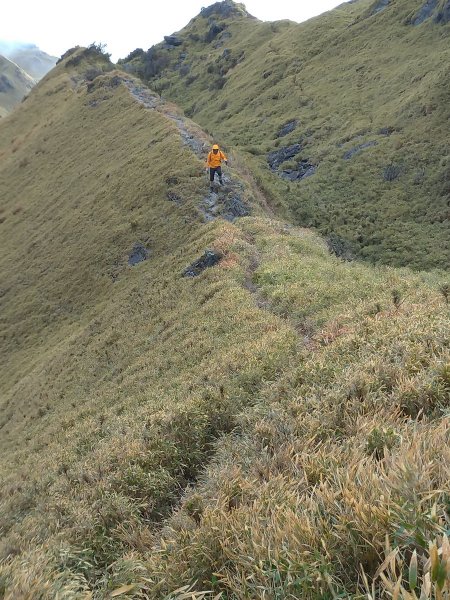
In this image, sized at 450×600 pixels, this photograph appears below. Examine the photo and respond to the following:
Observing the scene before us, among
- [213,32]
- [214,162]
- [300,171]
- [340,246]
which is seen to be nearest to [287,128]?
[300,171]

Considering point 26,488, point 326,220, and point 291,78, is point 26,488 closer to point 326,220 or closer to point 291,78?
point 326,220

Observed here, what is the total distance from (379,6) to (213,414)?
83.8m

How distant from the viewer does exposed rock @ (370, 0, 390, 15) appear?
233 feet

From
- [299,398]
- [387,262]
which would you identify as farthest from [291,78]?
[299,398]

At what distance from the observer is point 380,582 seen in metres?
3.29

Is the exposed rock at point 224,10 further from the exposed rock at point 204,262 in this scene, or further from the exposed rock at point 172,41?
the exposed rock at point 204,262

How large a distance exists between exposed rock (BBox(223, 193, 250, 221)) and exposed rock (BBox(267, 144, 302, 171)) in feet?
73.1

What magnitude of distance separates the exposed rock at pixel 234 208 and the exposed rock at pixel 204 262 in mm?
6767

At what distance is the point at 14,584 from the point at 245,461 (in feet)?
10.8

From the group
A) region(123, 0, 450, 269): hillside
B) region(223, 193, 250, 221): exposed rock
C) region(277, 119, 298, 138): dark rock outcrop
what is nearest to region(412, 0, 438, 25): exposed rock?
region(123, 0, 450, 269): hillside

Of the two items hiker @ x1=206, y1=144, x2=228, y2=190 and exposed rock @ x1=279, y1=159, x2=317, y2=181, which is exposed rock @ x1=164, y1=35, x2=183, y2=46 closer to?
exposed rock @ x1=279, y1=159, x2=317, y2=181

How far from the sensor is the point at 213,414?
9523 mm

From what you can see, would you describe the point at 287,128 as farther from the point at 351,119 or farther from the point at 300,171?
the point at 300,171

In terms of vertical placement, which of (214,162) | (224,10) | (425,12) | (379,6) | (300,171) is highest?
(224,10)
